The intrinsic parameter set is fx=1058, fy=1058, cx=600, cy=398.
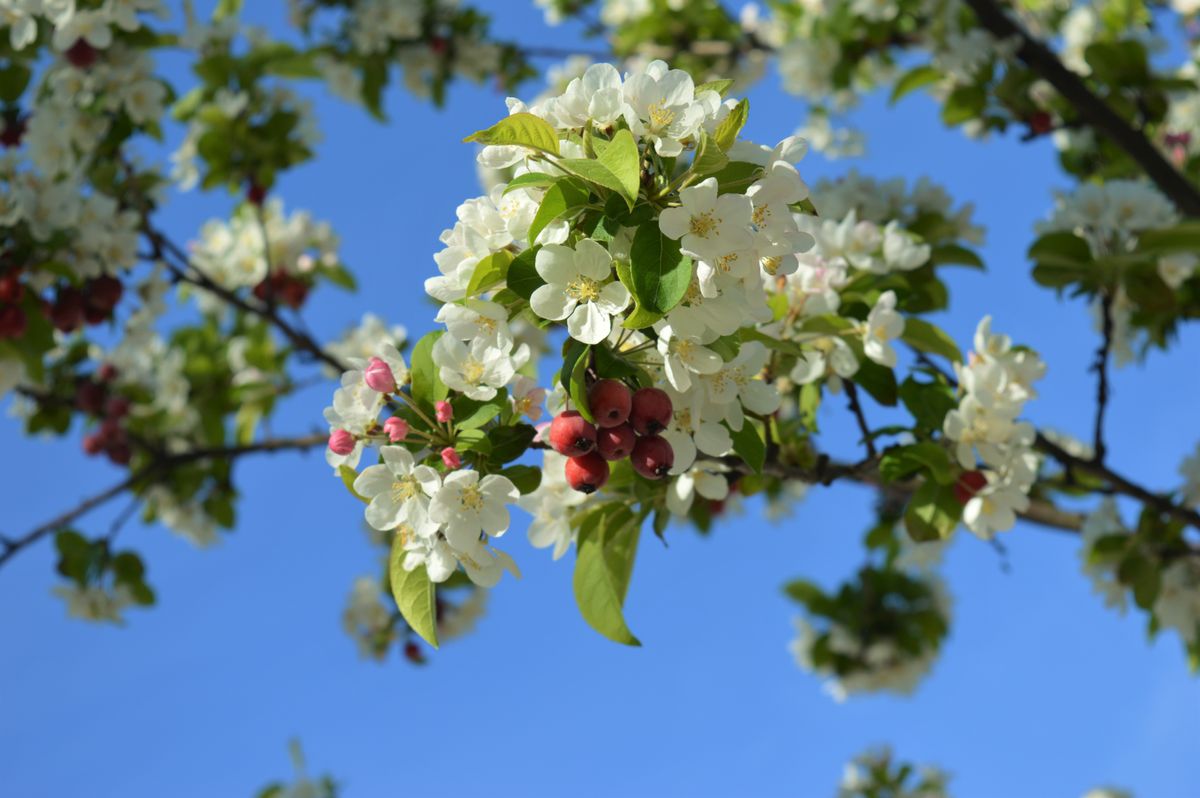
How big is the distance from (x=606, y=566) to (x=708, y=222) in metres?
0.76

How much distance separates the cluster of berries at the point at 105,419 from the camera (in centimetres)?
461

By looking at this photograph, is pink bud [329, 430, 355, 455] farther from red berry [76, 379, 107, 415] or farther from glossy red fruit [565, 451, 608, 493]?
red berry [76, 379, 107, 415]

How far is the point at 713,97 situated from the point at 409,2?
4.41 meters

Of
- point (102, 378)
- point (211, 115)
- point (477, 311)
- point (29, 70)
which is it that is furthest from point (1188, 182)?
point (102, 378)

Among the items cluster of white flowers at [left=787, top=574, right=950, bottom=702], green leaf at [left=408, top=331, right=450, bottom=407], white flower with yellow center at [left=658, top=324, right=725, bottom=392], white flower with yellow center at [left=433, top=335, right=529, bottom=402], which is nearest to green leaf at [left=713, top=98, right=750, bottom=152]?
white flower with yellow center at [left=658, top=324, right=725, bottom=392]

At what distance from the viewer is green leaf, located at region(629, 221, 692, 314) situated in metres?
1.41

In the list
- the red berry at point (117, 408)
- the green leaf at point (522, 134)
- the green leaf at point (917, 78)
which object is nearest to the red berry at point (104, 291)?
the red berry at point (117, 408)

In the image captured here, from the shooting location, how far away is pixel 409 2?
5.45m

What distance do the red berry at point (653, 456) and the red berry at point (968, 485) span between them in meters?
0.84

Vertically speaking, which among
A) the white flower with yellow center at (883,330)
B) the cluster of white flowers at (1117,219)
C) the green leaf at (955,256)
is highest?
the cluster of white flowers at (1117,219)

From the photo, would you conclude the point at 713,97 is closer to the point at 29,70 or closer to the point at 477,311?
the point at 477,311

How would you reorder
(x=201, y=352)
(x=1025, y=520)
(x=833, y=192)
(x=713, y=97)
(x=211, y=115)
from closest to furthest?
(x=713, y=97), (x=833, y=192), (x=1025, y=520), (x=211, y=115), (x=201, y=352)

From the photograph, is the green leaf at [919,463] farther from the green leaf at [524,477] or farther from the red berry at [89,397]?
the red berry at [89,397]

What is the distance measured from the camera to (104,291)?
352 centimetres
